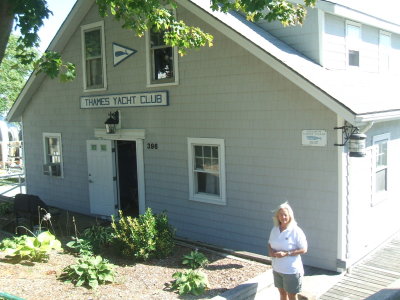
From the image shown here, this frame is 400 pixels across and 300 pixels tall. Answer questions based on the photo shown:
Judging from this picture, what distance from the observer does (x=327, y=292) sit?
283 inches

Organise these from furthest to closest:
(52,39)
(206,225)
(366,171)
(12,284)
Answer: (52,39), (206,225), (366,171), (12,284)

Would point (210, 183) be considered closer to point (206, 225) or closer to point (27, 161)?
point (206, 225)

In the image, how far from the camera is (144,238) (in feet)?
25.0

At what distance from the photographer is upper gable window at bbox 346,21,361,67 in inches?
397

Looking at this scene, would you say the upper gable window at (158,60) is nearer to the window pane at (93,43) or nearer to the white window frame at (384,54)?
the window pane at (93,43)

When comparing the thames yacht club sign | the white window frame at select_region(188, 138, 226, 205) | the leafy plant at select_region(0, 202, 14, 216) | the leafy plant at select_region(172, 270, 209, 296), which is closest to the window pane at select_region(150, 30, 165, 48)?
the thames yacht club sign

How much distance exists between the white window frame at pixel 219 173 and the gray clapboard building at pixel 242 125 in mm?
32

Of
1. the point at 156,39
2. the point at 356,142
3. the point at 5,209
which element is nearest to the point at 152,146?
the point at 156,39

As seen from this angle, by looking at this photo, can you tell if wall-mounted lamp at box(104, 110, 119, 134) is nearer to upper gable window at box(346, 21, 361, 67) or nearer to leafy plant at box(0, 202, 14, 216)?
leafy plant at box(0, 202, 14, 216)

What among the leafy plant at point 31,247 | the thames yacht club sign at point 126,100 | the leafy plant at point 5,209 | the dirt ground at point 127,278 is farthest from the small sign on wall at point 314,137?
Answer: the leafy plant at point 5,209

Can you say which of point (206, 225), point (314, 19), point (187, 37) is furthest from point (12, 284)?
point (314, 19)

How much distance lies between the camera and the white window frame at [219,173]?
30.6ft

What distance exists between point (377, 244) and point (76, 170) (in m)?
8.40

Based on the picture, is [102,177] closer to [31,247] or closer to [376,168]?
[31,247]
